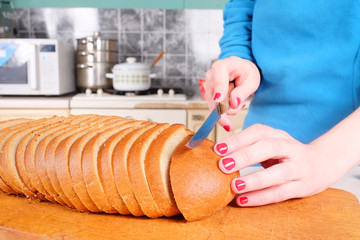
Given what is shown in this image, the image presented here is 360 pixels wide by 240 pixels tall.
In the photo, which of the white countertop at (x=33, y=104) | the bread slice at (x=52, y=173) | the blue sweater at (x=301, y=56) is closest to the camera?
the bread slice at (x=52, y=173)

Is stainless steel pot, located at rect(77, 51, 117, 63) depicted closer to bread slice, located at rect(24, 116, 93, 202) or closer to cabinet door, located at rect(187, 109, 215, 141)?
cabinet door, located at rect(187, 109, 215, 141)

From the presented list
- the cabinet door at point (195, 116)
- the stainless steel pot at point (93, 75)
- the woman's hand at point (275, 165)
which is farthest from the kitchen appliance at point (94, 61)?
the woman's hand at point (275, 165)

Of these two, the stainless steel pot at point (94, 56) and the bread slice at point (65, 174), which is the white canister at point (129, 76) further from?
the bread slice at point (65, 174)

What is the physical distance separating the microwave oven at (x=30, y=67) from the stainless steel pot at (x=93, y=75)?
31 centimetres

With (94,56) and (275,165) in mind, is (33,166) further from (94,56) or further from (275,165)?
(94,56)

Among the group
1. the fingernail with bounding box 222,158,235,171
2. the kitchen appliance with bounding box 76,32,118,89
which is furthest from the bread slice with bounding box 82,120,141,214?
the kitchen appliance with bounding box 76,32,118,89

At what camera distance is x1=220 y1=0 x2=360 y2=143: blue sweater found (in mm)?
1178

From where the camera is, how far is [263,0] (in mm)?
1353

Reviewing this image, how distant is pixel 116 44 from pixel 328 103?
7.97 ft

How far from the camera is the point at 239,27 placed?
1437 millimetres

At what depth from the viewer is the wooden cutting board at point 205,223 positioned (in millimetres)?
740

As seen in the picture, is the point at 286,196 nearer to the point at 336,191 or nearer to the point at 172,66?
the point at 336,191

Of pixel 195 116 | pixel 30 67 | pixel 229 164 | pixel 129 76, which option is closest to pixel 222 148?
pixel 229 164

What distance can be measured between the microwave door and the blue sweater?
1899mm
